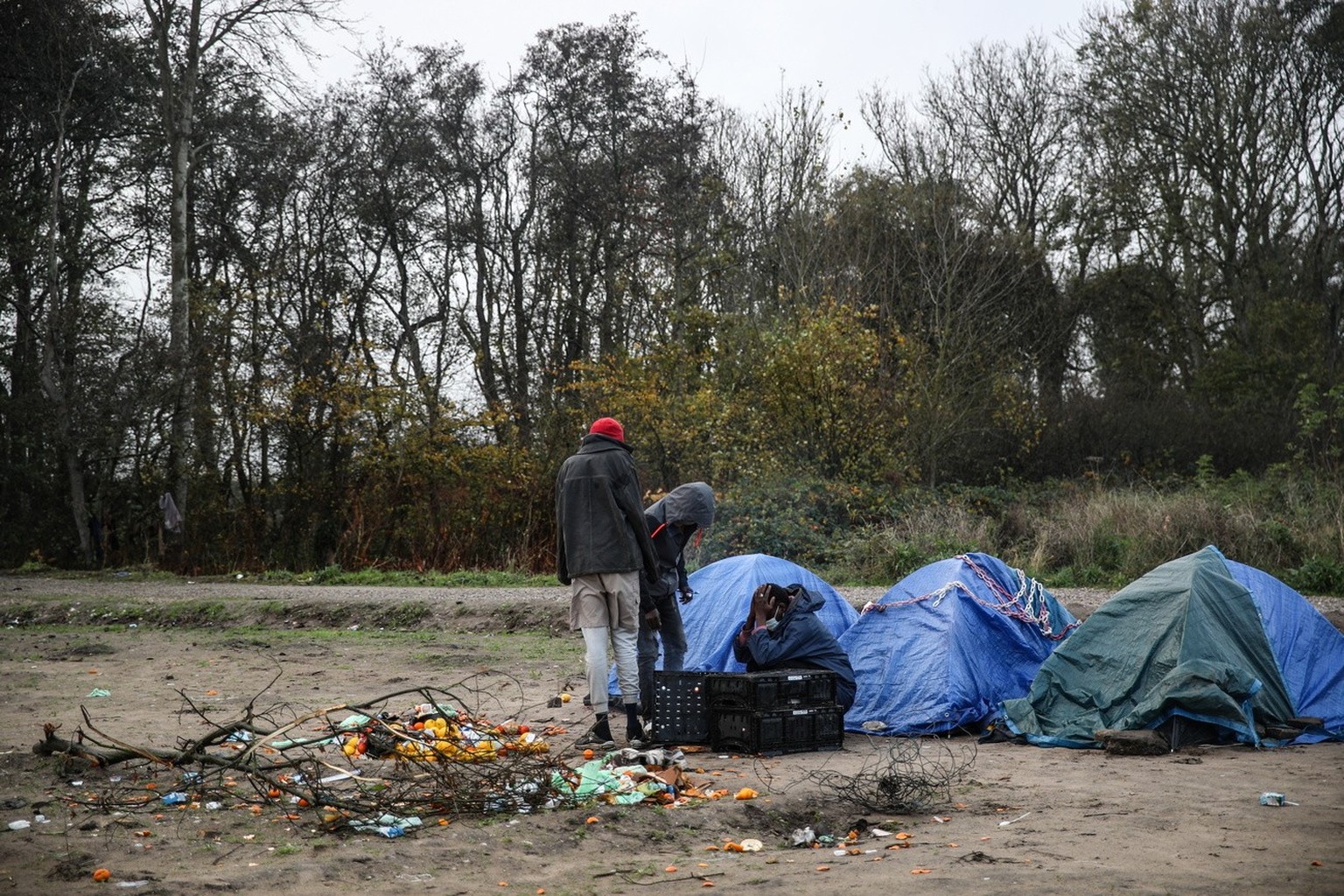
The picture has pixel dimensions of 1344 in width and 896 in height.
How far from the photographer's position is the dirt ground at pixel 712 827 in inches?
190

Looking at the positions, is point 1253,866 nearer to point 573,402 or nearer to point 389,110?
point 573,402

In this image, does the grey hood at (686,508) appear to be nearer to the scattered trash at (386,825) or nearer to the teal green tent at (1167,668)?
the teal green tent at (1167,668)

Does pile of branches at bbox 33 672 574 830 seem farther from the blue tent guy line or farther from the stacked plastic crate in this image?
the blue tent guy line

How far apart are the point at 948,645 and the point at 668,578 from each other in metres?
2.23

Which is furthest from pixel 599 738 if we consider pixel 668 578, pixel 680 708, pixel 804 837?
pixel 804 837

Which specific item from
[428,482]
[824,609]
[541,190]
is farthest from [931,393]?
[824,609]

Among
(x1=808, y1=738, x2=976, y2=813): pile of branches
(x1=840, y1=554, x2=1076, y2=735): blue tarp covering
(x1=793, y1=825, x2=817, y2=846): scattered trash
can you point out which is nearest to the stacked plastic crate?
(x1=808, y1=738, x2=976, y2=813): pile of branches

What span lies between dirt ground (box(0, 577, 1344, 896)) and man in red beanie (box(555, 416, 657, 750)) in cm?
59

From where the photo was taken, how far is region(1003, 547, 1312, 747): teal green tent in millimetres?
8008

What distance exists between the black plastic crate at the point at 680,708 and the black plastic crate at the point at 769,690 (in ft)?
0.27

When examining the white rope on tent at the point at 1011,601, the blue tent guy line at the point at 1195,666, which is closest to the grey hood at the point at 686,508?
the white rope on tent at the point at 1011,601

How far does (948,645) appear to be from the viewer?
888 cm

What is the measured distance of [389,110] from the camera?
95.9 ft

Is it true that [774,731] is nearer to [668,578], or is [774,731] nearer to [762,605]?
[762,605]
